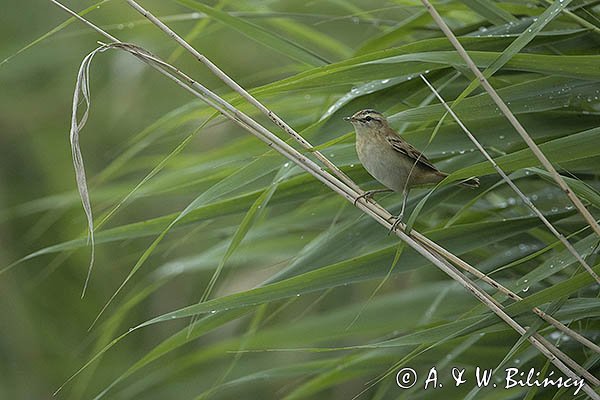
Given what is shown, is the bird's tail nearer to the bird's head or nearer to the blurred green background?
the blurred green background

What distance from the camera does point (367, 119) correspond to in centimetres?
132

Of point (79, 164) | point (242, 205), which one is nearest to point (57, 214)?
point (242, 205)

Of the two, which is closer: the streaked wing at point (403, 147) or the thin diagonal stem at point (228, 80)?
the thin diagonal stem at point (228, 80)

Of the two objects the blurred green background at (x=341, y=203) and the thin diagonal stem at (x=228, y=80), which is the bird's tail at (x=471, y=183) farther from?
the thin diagonal stem at (x=228, y=80)

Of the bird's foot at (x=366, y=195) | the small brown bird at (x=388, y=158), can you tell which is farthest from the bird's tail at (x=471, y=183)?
the bird's foot at (x=366, y=195)

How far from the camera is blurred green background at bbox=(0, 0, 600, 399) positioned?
113 centimetres

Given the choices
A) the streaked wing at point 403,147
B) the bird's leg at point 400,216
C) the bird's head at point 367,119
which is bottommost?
the bird's leg at point 400,216

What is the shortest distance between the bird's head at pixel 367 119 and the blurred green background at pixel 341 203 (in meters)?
0.02

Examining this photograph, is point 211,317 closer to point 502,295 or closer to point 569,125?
point 502,295

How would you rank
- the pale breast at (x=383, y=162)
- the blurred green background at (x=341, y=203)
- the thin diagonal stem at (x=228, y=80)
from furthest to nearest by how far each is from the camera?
the pale breast at (x=383, y=162) → the blurred green background at (x=341, y=203) → the thin diagonal stem at (x=228, y=80)

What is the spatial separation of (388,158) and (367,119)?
95 millimetres

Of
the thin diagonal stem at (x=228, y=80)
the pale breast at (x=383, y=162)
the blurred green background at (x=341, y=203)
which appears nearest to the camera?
the thin diagonal stem at (x=228, y=80)

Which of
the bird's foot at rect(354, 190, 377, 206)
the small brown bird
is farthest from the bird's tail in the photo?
the bird's foot at rect(354, 190, 377, 206)

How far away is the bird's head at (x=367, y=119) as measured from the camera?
4.20ft
